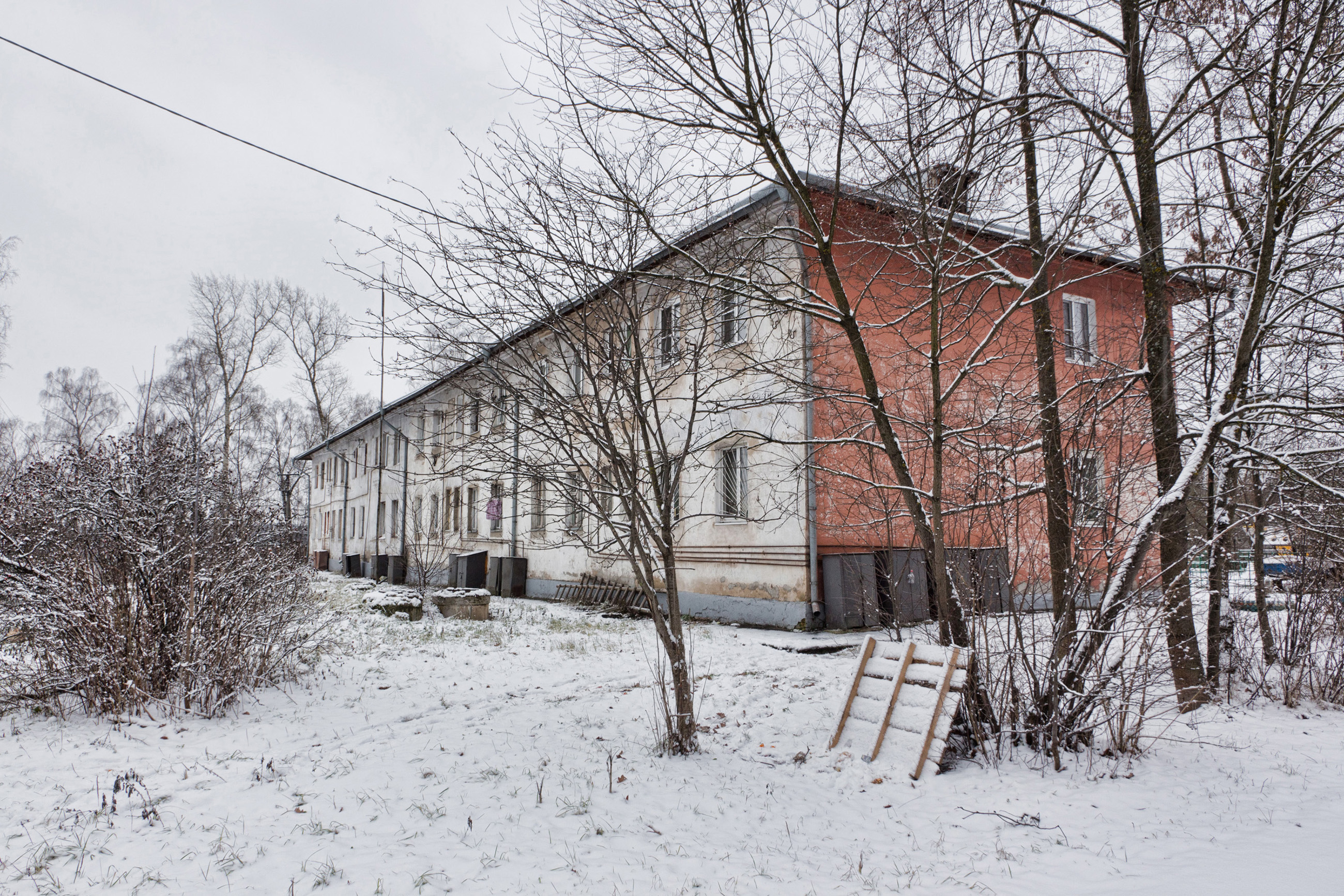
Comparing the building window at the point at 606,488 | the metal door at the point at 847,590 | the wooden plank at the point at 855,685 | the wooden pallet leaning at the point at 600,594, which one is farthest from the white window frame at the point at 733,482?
the building window at the point at 606,488

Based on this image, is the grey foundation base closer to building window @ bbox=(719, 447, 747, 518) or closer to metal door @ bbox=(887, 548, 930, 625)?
metal door @ bbox=(887, 548, 930, 625)

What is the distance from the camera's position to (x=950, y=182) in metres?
5.67

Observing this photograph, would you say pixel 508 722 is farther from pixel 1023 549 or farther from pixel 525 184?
pixel 1023 549

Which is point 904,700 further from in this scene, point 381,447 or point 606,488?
point 381,447

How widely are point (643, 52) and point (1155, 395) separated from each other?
4805 mm

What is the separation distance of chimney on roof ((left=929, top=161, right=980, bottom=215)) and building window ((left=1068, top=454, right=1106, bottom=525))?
197cm

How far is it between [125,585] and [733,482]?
8818 millimetres

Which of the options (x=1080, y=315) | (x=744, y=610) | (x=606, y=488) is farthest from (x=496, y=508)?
(x=1080, y=315)

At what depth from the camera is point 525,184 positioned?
5012 mm

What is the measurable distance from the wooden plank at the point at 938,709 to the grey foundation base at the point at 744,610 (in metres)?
6.23

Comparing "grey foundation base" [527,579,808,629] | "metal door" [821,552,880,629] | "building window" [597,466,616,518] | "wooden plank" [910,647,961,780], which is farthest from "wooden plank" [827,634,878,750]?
"grey foundation base" [527,579,808,629]

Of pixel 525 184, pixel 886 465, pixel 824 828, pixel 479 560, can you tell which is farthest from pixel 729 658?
pixel 479 560

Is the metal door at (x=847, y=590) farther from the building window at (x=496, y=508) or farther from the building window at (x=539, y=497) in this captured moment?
the building window at (x=539, y=497)

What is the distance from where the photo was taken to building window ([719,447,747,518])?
12.5 m
